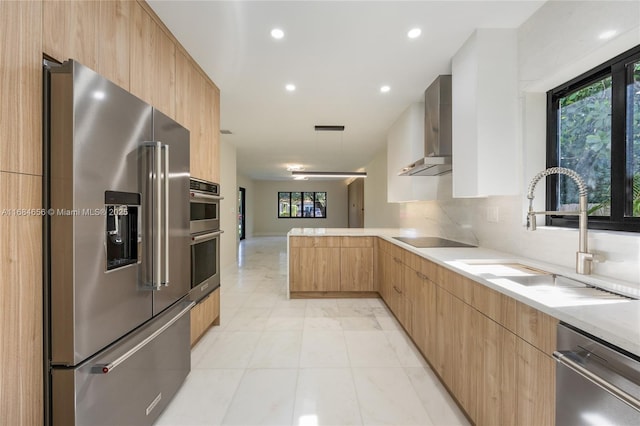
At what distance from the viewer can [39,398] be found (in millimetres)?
1028

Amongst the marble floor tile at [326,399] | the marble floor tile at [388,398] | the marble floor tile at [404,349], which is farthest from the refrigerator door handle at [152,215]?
the marble floor tile at [404,349]

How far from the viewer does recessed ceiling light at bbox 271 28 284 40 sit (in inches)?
78.4

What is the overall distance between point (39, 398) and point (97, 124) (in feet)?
3.58

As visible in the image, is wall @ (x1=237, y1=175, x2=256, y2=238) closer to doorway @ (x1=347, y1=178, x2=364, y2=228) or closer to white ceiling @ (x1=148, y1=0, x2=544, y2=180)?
doorway @ (x1=347, y1=178, x2=364, y2=228)

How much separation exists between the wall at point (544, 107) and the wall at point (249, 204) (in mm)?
9278

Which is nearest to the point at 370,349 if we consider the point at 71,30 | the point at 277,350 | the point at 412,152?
the point at 277,350

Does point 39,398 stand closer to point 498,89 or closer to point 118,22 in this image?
point 118,22

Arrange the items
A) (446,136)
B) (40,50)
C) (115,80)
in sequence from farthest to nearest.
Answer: (446,136)
(115,80)
(40,50)

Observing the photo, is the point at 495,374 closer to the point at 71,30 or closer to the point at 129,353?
the point at 129,353

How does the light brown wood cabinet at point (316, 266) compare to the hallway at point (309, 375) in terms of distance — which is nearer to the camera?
the hallway at point (309, 375)

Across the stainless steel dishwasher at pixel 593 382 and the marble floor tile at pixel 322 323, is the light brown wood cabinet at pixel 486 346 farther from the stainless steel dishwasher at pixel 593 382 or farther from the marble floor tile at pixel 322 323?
the marble floor tile at pixel 322 323

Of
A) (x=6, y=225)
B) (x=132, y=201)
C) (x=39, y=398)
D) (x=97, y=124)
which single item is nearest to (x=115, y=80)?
(x=97, y=124)

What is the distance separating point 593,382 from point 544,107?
189cm

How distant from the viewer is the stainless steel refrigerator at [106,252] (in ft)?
3.39
